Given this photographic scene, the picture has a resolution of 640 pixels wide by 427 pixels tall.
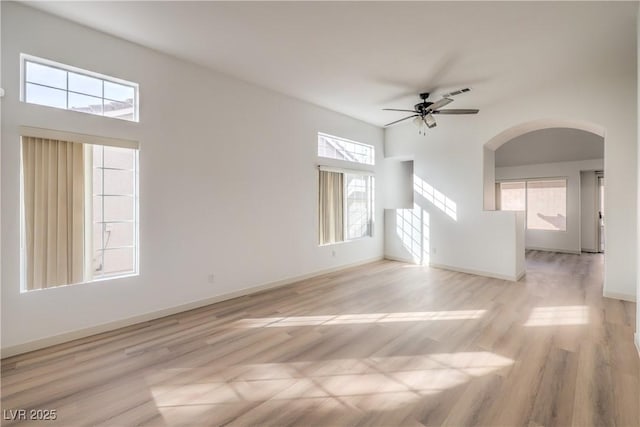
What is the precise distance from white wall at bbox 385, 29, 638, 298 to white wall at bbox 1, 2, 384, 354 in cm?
256

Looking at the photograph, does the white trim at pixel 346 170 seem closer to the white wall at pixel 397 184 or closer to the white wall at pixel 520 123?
the white wall at pixel 397 184

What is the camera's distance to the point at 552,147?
7137 millimetres

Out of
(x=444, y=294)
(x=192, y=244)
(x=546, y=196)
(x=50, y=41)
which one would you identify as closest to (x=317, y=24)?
(x=50, y=41)

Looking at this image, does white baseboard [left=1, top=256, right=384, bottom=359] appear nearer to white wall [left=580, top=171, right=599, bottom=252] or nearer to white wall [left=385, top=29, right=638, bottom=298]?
white wall [left=385, top=29, right=638, bottom=298]

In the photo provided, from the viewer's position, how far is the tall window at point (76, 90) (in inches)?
108

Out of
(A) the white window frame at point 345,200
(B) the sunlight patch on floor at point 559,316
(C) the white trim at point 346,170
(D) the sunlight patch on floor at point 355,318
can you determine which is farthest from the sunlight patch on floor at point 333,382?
(C) the white trim at point 346,170

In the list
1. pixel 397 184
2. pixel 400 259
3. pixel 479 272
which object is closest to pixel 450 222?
pixel 479 272

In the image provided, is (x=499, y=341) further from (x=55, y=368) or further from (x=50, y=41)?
(x=50, y=41)

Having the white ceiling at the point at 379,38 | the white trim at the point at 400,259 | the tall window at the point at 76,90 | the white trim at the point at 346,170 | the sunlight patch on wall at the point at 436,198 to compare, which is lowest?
the white trim at the point at 400,259

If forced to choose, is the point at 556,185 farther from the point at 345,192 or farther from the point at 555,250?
the point at 345,192

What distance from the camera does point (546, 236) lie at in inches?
317

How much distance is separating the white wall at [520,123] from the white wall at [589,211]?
4.56 metres

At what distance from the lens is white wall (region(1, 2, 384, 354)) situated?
2.61m

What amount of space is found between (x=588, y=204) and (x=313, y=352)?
29.7 feet
